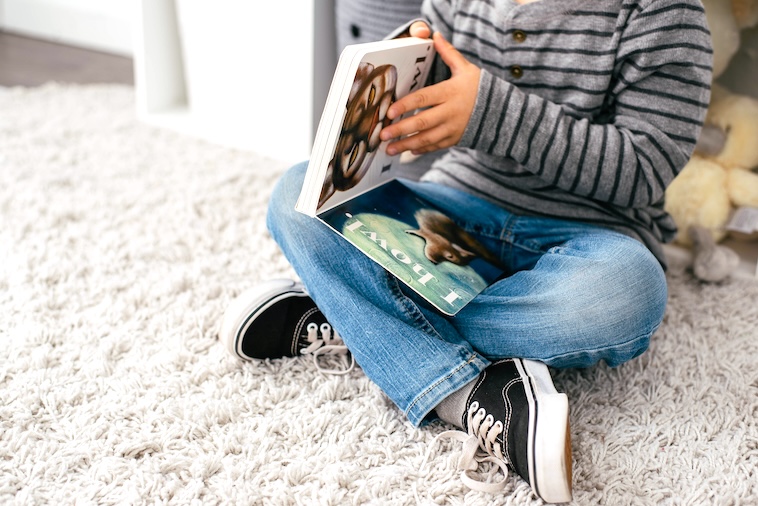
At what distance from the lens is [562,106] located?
29.1 inches

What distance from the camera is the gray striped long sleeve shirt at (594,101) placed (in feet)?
2.27

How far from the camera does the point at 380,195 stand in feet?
2.37

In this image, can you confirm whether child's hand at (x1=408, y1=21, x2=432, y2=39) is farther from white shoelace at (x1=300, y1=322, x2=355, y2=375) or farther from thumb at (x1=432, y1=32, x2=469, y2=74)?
white shoelace at (x1=300, y1=322, x2=355, y2=375)

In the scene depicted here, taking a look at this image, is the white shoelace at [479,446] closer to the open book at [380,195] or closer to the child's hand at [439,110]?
the open book at [380,195]

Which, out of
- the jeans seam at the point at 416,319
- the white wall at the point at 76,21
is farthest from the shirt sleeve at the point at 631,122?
the white wall at the point at 76,21

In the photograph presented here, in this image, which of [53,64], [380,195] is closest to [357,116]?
[380,195]

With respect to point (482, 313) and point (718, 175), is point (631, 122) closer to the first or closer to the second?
point (482, 313)

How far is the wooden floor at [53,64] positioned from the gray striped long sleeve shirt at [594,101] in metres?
1.25

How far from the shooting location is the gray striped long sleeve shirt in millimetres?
691

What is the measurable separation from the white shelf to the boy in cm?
46

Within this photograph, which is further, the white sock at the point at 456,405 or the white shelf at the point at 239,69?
the white shelf at the point at 239,69

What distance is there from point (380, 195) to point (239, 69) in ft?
2.30

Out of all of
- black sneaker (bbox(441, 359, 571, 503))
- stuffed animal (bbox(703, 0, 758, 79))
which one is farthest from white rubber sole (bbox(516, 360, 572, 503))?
stuffed animal (bbox(703, 0, 758, 79))

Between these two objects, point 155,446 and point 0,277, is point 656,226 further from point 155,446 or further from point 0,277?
point 0,277
